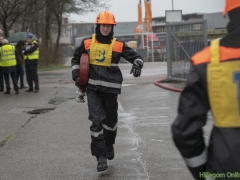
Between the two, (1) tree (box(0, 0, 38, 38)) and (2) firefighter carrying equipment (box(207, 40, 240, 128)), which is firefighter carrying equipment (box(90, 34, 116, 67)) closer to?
(2) firefighter carrying equipment (box(207, 40, 240, 128))

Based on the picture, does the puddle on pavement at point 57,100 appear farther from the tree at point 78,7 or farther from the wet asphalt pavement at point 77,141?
the tree at point 78,7

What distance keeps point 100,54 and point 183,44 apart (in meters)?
10.8

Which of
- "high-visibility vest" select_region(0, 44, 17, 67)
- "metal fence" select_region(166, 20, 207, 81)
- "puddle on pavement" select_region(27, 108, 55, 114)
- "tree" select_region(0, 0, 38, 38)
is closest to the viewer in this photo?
"puddle on pavement" select_region(27, 108, 55, 114)

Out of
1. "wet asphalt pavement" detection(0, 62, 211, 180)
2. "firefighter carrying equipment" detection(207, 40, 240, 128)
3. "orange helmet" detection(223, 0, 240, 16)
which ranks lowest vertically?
"wet asphalt pavement" detection(0, 62, 211, 180)

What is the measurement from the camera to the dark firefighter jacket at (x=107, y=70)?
675 cm

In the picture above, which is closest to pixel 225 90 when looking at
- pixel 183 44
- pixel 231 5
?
pixel 231 5

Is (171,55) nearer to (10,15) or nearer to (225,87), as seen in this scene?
(10,15)

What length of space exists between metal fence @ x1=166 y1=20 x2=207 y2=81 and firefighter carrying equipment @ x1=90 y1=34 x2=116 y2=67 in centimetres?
943

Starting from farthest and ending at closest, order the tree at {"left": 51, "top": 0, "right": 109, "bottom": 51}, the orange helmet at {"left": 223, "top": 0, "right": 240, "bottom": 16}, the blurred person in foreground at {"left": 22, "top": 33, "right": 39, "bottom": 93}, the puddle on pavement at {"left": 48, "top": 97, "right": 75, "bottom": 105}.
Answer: the tree at {"left": 51, "top": 0, "right": 109, "bottom": 51} < the blurred person in foreground at {"left": 22, "top": 33, "right": 39, "bottom": 93} < the puddle on pavement at {"left": 48, "top": 97, "right": 75, "bottom": 105} < the orange helmet at {"left": 223, "top": 0, "right": 240, "bottom": 16}

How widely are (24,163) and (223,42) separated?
496 cm

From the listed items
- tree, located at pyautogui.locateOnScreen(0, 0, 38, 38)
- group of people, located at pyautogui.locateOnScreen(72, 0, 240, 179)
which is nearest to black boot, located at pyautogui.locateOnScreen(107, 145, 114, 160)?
group of people, located at pyautogui.locateOnScreen(72, 0, 240, 179)

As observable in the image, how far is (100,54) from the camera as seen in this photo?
6758 millimetres

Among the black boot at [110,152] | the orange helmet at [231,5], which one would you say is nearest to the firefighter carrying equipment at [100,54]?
the black boot at [110,152]

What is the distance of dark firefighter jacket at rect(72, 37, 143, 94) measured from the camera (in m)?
6.75
